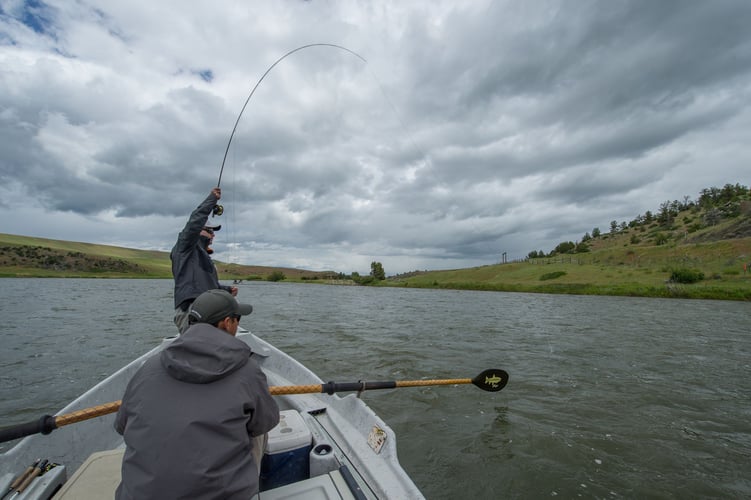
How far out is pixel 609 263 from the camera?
70.9 metres

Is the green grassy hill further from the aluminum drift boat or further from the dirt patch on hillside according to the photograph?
the aluminum drift boat

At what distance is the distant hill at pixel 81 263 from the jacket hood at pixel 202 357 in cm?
11319

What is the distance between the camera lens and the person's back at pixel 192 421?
2004 mm

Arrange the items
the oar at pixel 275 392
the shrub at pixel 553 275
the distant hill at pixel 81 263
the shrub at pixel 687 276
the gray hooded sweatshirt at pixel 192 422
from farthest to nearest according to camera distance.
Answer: the distant hill at pixel 81 263, the shrub at pixel 553 275, the shrub at pixel 687 276, the oar at pixel 275 392, the gray hooded sweatshirt at pixel 192 422

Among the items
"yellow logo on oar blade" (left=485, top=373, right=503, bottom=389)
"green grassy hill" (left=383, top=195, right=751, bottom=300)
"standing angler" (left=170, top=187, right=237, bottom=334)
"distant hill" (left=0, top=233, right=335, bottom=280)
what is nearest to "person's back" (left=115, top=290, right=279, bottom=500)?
"standing angler" (left=170, top=187, right=237, bottom=334)

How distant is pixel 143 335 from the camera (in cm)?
1680

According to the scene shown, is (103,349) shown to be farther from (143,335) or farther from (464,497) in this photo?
(464,497)

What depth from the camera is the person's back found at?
2.00 metres

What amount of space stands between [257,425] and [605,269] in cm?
7360

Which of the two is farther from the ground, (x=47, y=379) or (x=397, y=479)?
(x=397, y=479)

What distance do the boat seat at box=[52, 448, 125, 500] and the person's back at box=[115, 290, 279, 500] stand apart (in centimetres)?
104

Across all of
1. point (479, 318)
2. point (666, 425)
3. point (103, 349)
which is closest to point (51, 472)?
point (666, 425)

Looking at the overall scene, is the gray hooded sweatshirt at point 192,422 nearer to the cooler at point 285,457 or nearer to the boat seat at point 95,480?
the boat seat at point 95,480

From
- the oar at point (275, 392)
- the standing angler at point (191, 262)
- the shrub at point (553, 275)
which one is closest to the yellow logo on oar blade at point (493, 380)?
the oar at point (275, 392)
